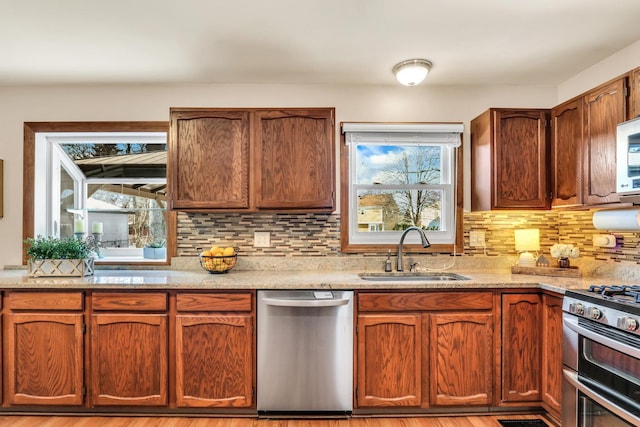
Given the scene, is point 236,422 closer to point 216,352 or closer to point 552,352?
point 216,352

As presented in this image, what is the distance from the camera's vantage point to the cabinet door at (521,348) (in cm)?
225

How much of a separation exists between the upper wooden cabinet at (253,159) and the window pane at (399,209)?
48cm

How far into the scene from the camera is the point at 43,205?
9.52 ft

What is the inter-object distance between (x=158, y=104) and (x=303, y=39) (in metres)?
1.35

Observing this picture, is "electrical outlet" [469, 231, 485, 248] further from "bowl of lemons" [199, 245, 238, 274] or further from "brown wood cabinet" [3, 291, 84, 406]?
"brown wood cabinet" [3, 291, 84, 406]

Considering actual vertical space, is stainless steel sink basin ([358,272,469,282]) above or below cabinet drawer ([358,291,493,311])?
above

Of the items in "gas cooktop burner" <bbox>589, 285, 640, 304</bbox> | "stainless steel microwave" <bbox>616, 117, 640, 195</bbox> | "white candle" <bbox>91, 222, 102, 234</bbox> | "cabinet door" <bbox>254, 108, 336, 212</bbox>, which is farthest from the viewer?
"white candle" <bbox>91, 222, 102, 234</bbox>

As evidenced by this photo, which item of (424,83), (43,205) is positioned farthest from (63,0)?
(424,83)

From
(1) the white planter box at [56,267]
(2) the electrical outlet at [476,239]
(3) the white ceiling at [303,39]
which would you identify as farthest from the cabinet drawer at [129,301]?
(2) the electrical outlet at [476,239]

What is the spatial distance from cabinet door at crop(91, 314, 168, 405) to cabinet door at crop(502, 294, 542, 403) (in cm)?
206

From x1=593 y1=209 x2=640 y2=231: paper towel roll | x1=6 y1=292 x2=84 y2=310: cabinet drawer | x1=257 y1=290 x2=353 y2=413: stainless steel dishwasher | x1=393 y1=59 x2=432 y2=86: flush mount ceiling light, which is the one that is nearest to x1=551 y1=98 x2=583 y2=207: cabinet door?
x1=593 y1=209 x2=640 y2=231: paper towel roll

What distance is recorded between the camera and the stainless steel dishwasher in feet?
7.18

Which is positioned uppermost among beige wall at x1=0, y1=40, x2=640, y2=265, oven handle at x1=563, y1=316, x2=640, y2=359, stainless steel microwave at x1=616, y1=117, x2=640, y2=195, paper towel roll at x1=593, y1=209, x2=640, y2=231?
beige wall at x1=0, y1=40, x2=640, y2=265

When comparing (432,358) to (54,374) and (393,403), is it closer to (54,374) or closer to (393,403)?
(393,403)
